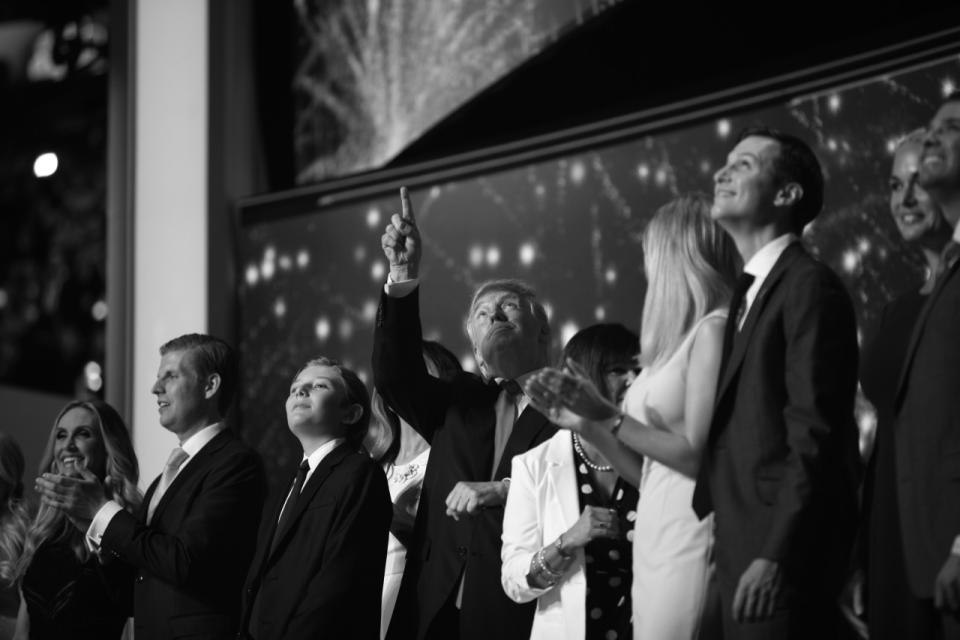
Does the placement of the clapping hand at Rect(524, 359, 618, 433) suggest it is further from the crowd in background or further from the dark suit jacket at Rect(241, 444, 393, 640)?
the dark suit jacket at Rect(241, 444, 393, 640)

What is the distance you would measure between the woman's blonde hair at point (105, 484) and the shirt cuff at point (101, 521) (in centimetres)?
36

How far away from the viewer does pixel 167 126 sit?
641 centimetres

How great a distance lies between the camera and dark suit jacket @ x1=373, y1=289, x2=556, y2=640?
321 cm

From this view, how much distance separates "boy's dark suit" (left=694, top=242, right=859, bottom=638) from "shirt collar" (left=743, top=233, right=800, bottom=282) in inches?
1.2

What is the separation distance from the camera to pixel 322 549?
133 inches

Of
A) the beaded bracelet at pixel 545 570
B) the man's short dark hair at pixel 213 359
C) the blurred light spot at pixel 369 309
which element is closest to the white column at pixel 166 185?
the blurred light spot at pixel 369 309

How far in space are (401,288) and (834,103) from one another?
5.80 feet

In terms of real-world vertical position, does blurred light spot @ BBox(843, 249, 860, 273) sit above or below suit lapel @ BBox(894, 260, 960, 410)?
above

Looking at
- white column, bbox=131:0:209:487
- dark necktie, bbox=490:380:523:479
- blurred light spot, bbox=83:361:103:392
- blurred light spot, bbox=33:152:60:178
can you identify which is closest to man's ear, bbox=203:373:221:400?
dark necktie, bbox=490:380:523:479

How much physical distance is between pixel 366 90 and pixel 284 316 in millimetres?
1088

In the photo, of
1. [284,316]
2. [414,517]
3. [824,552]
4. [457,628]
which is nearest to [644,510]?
[824,552]

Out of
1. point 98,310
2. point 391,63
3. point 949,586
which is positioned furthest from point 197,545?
point 98,310

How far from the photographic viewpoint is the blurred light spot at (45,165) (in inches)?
328

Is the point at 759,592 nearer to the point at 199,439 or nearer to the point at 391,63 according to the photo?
the point at 199,439
